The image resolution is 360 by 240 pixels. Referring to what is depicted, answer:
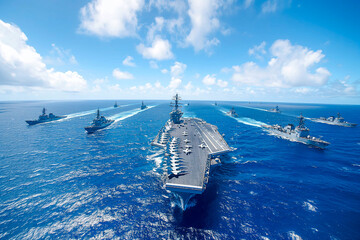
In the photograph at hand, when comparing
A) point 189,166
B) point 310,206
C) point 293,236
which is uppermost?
point 189,166

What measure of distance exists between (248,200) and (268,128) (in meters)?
76.8

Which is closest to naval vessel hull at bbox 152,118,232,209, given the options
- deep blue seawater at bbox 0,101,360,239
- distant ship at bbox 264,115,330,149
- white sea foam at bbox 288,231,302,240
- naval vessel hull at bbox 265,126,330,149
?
deep blue seawater at bbox 0,101,360,239

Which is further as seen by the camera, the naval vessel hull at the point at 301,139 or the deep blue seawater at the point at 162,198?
the naval vessel hull at the point at 301,139

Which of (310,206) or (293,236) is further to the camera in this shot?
(310,206)

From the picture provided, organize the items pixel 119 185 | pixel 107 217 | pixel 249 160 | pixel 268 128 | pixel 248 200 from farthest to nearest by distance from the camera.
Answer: pixel 268 128 < pixel 249 160 < pixel 119 185 < pixel 248 200 < pixel 107 217

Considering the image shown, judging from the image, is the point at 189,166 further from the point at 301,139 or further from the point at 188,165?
the point at 301,139

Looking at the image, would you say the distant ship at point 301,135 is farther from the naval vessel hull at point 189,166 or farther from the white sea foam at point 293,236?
the white sea foam at point 293,236

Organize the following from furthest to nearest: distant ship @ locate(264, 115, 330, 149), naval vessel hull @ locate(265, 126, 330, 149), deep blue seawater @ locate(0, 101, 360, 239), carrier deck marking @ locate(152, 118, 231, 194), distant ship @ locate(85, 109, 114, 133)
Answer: distant ship @ locate(85, 109, 114, 133)
distant ship @ locate(264, 115, 330, 149)
naval vessel hull @ locate(265, 126, 330, 149)
carrier deck marking @ locate(152, 118, 231, 194)
deep blue seawater @ locate(0, 101, 360, 239)

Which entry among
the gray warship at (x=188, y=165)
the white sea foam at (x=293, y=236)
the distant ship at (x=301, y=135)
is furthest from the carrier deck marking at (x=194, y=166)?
the distant ship at (x=301, y=135)

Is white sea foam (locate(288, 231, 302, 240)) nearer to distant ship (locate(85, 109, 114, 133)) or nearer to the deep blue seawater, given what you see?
the deep blue seawater

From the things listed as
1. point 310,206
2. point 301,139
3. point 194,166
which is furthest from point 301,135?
point 194,166

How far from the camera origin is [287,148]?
58156 millimetres

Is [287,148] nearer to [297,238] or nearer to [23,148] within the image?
[297,238]

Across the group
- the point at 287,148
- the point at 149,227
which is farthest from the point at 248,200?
the point at 287,148
